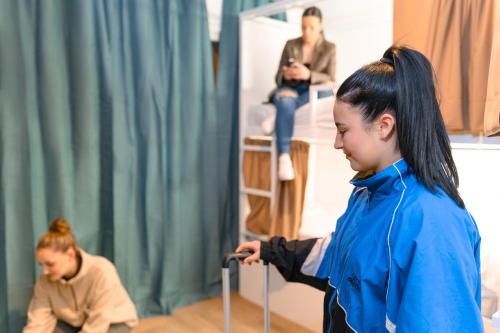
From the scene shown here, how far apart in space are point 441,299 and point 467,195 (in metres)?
1.67

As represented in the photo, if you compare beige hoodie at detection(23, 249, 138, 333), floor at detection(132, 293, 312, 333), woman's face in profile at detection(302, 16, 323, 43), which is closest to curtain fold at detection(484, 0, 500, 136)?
woman's face in profile at detection(302, 16, 323, 43)

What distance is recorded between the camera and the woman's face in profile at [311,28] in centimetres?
239

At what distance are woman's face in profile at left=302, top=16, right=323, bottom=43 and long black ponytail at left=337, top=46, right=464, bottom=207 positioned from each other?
1.68 meters

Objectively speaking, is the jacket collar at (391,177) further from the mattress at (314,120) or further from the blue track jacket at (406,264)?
the mattress at (314,120)

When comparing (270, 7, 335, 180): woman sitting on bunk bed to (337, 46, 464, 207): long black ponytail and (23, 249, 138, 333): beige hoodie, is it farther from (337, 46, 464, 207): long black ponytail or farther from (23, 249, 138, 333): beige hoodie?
(337, 46, 464, 207): long black ponytail

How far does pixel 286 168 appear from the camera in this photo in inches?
91.9

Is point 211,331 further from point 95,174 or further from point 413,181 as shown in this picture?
point 413,181

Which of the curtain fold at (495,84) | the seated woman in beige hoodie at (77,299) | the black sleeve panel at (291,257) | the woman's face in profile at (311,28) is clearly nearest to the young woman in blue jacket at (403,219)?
the black sleeve panel at (291,257)

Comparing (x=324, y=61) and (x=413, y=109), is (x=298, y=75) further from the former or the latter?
(x=413, y=109)

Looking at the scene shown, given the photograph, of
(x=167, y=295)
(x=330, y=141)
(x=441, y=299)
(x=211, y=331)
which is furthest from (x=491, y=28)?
(x=167, y=295)

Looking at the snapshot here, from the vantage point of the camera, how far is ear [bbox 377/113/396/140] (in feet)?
2.63

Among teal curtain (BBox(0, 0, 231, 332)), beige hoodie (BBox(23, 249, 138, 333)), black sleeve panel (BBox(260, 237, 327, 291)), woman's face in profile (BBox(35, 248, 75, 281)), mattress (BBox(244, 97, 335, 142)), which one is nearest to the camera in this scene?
black sleeve panel (BBox(260, 237, 327, 291))

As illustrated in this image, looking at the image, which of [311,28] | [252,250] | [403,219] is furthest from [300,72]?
[403,219]

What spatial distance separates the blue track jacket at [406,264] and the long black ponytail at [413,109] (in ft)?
0.10
